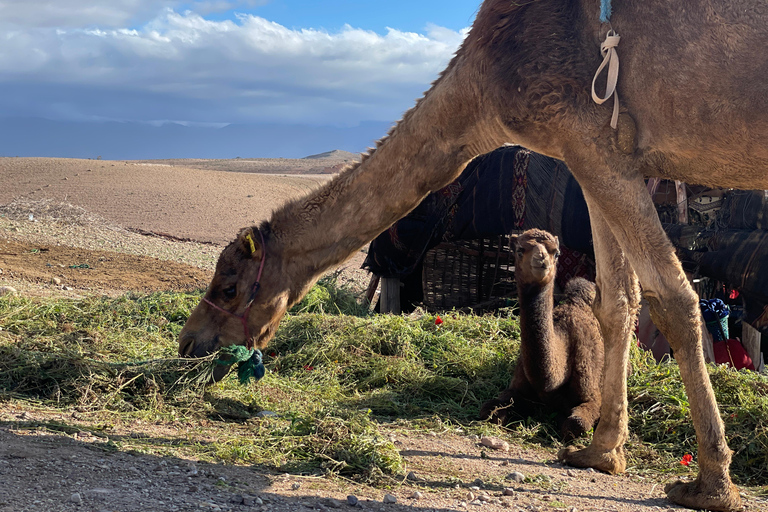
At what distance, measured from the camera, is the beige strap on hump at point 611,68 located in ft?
11.4

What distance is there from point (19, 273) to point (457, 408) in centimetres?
727

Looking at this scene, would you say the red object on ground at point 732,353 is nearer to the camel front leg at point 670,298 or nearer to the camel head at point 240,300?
the camel front leg at point 670,298

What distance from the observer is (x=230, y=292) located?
453cm

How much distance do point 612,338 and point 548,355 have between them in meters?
0.72

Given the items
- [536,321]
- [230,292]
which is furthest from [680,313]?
[230,292]

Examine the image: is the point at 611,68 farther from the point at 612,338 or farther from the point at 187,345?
the point at 187,345

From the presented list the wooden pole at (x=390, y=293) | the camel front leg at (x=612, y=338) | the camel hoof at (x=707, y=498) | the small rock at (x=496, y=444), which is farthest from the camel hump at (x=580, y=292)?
the wooden pole at (x=390, y=293)

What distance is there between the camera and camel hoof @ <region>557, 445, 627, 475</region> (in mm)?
4266

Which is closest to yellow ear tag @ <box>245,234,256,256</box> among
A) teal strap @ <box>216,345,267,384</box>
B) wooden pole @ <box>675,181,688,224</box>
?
teal strap @ <box>216,345,267,384</box>

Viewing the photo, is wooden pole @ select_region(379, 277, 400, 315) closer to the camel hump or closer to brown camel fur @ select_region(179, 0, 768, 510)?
the camel hump

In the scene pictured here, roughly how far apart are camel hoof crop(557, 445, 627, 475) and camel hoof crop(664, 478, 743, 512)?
0.57 metres

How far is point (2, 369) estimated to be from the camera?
4883 millimetres

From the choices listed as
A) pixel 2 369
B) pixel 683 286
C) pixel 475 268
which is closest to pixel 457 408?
pixel 683 286

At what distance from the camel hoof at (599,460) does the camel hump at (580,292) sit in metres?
1.74
